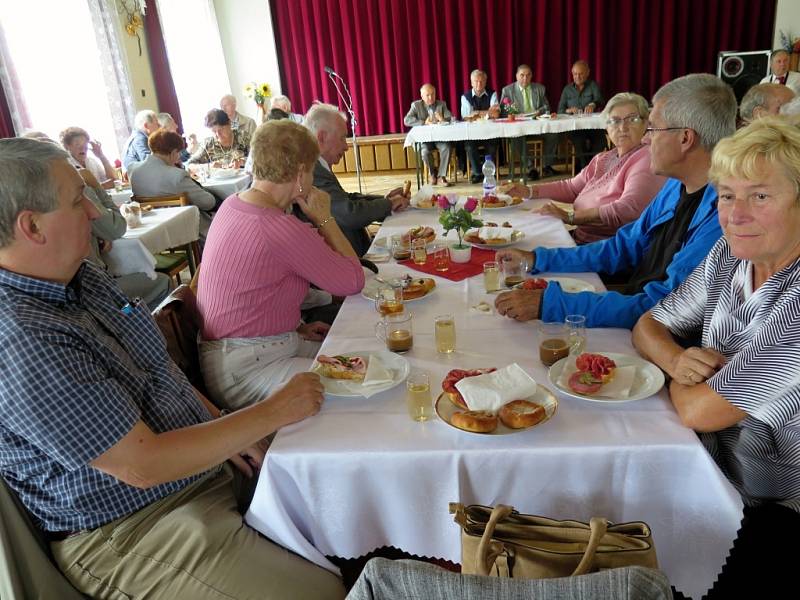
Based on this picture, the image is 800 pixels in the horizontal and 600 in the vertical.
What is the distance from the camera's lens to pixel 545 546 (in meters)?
0.99

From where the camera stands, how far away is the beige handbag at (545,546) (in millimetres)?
956

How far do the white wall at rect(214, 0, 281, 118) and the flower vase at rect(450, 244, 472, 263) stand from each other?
8.58m

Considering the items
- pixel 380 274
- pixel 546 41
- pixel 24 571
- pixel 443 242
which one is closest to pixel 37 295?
pixel 24 571

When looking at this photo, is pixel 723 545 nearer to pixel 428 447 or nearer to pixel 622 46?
pixel 428 447

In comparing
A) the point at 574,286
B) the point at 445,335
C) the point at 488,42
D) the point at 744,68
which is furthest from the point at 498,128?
the point at 445,335

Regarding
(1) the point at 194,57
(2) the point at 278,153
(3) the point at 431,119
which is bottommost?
(3) the point at 431,119

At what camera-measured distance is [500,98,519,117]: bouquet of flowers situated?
7.60m

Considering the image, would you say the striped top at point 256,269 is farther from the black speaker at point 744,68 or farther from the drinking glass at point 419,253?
the black speaker at point 744,68

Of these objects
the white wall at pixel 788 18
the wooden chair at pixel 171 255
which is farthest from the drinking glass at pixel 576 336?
the white wall at pixel 788 18

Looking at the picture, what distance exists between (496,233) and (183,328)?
4.58 ft

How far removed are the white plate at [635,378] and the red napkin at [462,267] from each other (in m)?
0.79

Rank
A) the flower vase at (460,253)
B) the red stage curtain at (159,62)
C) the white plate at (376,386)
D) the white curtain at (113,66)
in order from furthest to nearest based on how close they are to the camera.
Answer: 1. the red stage curtain at (159,62)
2. the white curtain at (113,66)
3. the flower vase at (460,253)
4. the white plate at (376,386)

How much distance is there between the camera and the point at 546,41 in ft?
30.6

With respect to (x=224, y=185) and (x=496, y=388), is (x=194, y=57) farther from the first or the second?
(x=496, y=388)
